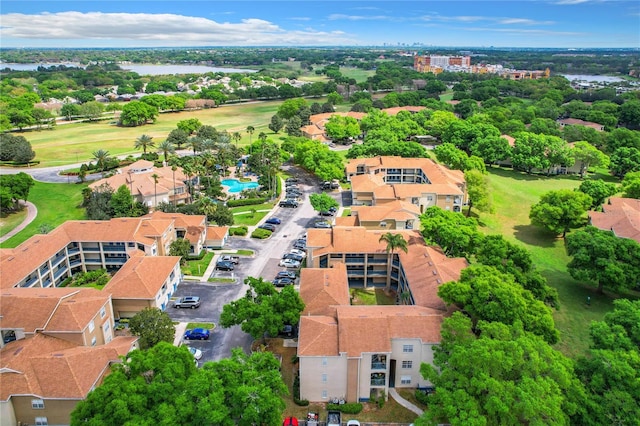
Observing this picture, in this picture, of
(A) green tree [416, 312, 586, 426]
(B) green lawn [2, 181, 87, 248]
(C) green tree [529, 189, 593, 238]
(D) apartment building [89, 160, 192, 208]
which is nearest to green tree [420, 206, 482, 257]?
(C) green tree [529, 189, 593, 238]

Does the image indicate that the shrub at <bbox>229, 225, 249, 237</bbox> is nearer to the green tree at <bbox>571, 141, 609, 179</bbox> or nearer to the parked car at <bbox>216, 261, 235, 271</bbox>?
the parked car at <bbox>216, 261, 235, 271</bbox>

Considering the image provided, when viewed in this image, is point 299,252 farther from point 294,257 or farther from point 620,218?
point 620,218

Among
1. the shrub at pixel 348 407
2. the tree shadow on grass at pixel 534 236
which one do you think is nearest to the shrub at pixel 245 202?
the tree shadow on grass at pixel 534 236

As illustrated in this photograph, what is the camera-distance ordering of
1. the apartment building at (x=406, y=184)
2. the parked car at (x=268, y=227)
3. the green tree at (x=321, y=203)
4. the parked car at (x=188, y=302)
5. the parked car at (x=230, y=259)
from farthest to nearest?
the apartment building at (x=406, y=184)
the green tree at (x=321, y=203)
the parked car at (x=268, y=227)
the parked car at (x=230, y=259)
the parked car at (x=188, y=302)

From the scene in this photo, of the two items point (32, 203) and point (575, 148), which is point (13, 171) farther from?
point (575, 148)

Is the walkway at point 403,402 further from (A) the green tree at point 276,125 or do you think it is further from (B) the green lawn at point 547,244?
(A) the green tree at point 276,125

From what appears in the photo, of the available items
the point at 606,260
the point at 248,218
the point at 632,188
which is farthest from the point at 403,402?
the point at 632,188
